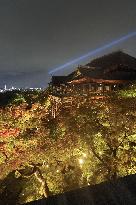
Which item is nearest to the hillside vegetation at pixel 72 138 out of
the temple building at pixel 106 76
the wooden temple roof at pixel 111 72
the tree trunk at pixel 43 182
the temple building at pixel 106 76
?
the tree trunk at pixel 43 182

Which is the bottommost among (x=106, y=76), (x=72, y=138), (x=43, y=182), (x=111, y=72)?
(x=43, y=182)

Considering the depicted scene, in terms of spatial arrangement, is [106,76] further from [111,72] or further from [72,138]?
[72,138]

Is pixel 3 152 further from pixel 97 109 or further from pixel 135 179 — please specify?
pixel 135 179

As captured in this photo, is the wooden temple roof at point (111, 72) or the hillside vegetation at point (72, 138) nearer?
the hillside vegetation at point (72, 138)

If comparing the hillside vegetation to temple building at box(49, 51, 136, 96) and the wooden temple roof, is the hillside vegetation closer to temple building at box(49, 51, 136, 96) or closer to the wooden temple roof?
temple building at box(49, 51, 136, 96)

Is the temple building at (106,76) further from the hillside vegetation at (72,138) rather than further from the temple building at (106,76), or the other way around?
the hillside vegetation at (72,138)

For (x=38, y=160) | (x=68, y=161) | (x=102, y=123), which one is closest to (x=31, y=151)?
(x=38, y=160)

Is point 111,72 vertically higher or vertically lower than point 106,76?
higher

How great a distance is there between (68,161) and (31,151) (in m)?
2.38

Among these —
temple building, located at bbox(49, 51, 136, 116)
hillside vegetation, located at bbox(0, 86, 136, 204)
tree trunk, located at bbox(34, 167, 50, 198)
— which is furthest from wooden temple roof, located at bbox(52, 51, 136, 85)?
tree trunk, located at bbox(34, 167, 50, 198)

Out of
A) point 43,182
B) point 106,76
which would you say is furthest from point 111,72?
point 43,182

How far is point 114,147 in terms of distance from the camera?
664 inches

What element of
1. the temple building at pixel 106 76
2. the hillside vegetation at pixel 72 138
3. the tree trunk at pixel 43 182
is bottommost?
the tree trunk at pixel 43 182

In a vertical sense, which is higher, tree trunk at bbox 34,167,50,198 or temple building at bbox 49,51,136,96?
temple building at bbox 49,51,136,96
